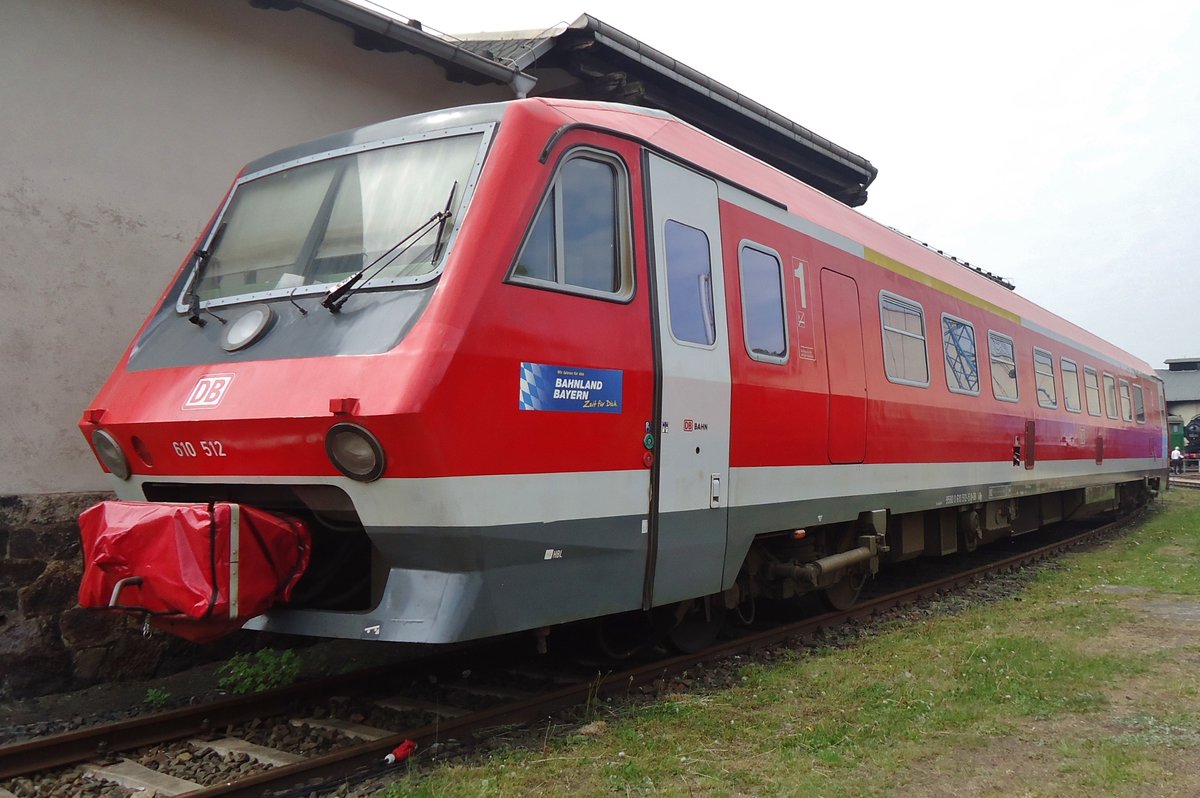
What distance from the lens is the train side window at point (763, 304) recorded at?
5758 mm

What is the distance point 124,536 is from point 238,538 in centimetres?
47

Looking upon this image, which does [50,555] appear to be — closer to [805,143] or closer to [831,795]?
[831,795]

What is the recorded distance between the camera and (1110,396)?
15531mm

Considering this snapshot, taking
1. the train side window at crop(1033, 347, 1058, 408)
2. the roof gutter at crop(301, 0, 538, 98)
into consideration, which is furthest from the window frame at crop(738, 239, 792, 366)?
the train side window at crop(1033, 347, 1058, 408)

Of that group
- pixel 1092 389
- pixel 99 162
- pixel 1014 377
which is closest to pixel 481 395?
pixel 99 162

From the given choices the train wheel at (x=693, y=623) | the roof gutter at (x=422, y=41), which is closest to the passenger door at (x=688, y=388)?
the train wheel at (x=693, y=623)

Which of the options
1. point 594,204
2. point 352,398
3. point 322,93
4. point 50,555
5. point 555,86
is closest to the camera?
point 352,398

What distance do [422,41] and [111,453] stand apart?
397 centimetres

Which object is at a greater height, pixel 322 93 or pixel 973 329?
pixel 322 93

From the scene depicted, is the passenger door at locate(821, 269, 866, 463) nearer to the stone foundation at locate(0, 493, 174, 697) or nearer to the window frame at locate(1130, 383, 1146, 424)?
the stone foundation at locate(0, 493, 174, 697)

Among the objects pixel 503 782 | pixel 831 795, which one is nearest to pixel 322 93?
pixel 503 782

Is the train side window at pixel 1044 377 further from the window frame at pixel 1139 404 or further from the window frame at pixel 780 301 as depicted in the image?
the window frame at pixel 780 301

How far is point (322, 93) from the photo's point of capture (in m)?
7.61

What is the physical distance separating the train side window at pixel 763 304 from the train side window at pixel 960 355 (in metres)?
3.32
